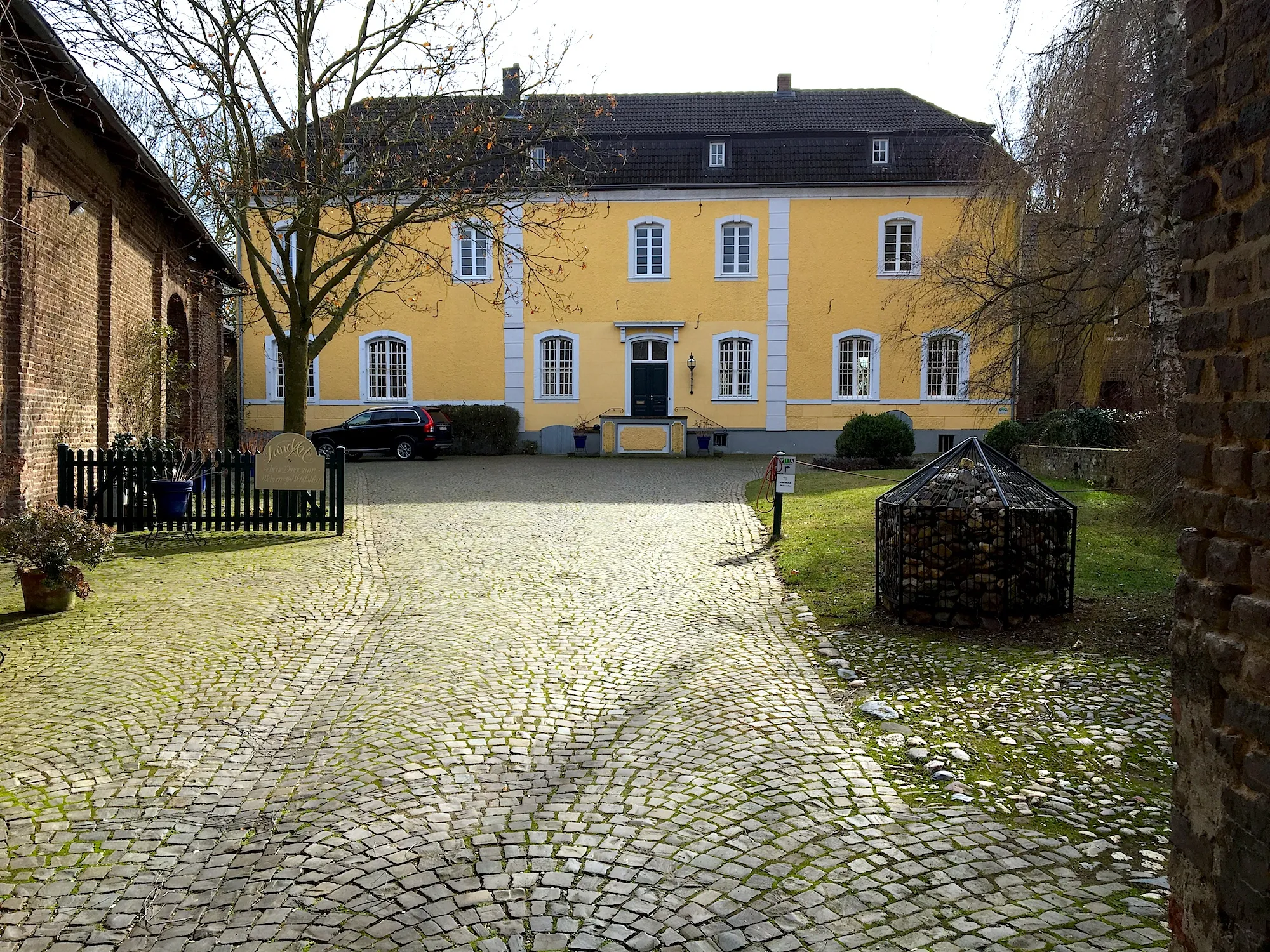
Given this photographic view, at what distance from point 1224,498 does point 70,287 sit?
13.8 m

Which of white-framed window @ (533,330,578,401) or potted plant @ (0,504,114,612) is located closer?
potted plant @ (0,504,114,612)

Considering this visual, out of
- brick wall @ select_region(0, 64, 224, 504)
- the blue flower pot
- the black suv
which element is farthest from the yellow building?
the blue flower pot

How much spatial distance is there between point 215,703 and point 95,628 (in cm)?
232

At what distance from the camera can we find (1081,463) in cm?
1712

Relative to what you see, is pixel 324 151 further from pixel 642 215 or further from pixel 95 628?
pixel 642 215

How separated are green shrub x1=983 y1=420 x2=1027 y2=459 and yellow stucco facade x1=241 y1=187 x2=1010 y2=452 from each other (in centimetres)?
821

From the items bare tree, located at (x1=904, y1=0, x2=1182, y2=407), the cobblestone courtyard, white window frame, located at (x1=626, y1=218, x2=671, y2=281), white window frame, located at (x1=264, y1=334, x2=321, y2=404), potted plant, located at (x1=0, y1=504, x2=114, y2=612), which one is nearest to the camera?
the cobblestone courtyard

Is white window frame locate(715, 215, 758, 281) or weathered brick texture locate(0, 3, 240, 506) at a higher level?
white window frame locate(715, 215, 758, 281)

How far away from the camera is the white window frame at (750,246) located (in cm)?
3058

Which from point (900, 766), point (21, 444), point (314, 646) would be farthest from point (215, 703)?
point (21, 444)

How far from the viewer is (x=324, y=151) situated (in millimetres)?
14773

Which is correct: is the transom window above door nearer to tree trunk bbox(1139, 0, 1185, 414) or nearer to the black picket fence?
the black picket fence

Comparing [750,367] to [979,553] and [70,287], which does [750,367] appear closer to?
[70,287]

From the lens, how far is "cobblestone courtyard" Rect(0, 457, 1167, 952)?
3.45 metres
